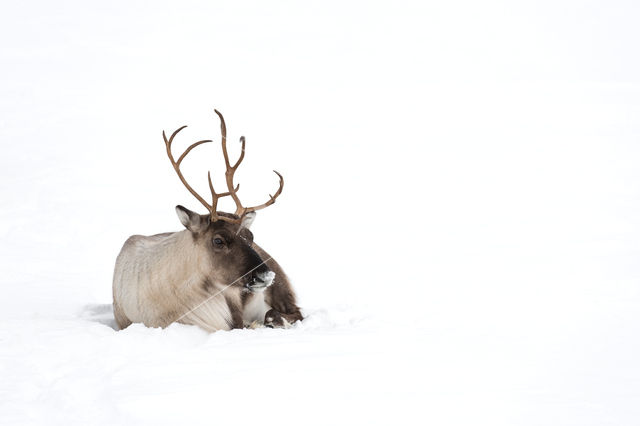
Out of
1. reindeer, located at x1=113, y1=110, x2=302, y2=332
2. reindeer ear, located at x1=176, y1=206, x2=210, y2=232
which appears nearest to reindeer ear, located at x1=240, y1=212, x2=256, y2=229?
reindeer, located at x1=113, y1=110, x2=302, y2=332

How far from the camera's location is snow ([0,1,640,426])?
14.4 ft

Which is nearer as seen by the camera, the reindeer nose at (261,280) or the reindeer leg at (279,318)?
the reindeer nose at (261,280)

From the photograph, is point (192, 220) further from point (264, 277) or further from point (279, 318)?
point (279, 318)

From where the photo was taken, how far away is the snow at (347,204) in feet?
14.4

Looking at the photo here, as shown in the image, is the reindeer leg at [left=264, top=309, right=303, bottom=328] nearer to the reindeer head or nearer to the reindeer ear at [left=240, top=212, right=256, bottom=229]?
the reindeer head

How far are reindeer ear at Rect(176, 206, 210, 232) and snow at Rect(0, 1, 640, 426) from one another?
768 millimetres

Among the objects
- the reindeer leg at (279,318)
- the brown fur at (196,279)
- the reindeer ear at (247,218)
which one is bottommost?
the reindeer leg at (279,318)

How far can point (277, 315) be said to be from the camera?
644 centimetres

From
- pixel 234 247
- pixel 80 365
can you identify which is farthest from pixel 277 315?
pixel 80 365

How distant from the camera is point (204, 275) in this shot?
19.4 ft

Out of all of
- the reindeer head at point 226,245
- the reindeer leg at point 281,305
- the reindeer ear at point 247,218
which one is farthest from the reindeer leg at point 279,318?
the reindeer ear at point 247,218

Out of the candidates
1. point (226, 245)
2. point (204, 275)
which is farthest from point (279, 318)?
point (226, 245)

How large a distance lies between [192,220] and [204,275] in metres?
0.40

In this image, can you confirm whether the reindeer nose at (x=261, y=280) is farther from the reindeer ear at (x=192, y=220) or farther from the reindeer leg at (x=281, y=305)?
the reindeer leg at (x=281, y=305)
